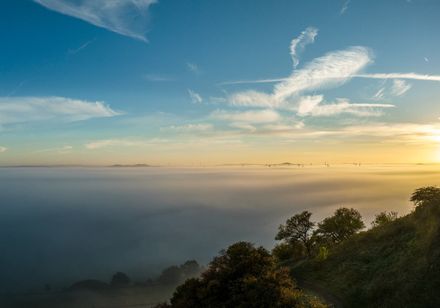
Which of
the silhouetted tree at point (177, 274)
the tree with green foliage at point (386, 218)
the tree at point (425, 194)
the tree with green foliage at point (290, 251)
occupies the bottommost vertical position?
the silhouetted tree at point (177, 274)

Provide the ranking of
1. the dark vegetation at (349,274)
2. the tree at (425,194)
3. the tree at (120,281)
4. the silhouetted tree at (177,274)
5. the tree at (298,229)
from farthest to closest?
1. the silhouetted tree at (177,274)
2. the tree at (120,281)
3. the tree at (298,229)
4. the tree at (425,194)
5. the dark vegetation at (349,274)

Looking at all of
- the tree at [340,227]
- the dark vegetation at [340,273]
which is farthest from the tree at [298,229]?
the tree at [340,227]

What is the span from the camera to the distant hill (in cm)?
3325

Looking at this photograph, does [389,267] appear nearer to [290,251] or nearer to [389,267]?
[389,267]

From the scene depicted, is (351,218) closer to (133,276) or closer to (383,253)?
(383,253)

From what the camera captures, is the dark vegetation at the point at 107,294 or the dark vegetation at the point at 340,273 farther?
the dark vegetation at the point at 107,294

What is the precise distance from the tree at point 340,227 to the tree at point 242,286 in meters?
50.8

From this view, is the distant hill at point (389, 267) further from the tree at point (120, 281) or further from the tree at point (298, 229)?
the tree at point (120, 281)

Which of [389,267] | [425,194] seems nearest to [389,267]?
[389,267]

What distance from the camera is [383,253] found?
1827 inches

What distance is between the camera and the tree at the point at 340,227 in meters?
78.0

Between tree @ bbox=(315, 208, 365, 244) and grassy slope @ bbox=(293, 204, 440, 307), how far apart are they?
66.4ft

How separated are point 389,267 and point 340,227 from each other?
1509 inches

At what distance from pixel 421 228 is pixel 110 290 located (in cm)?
11316
